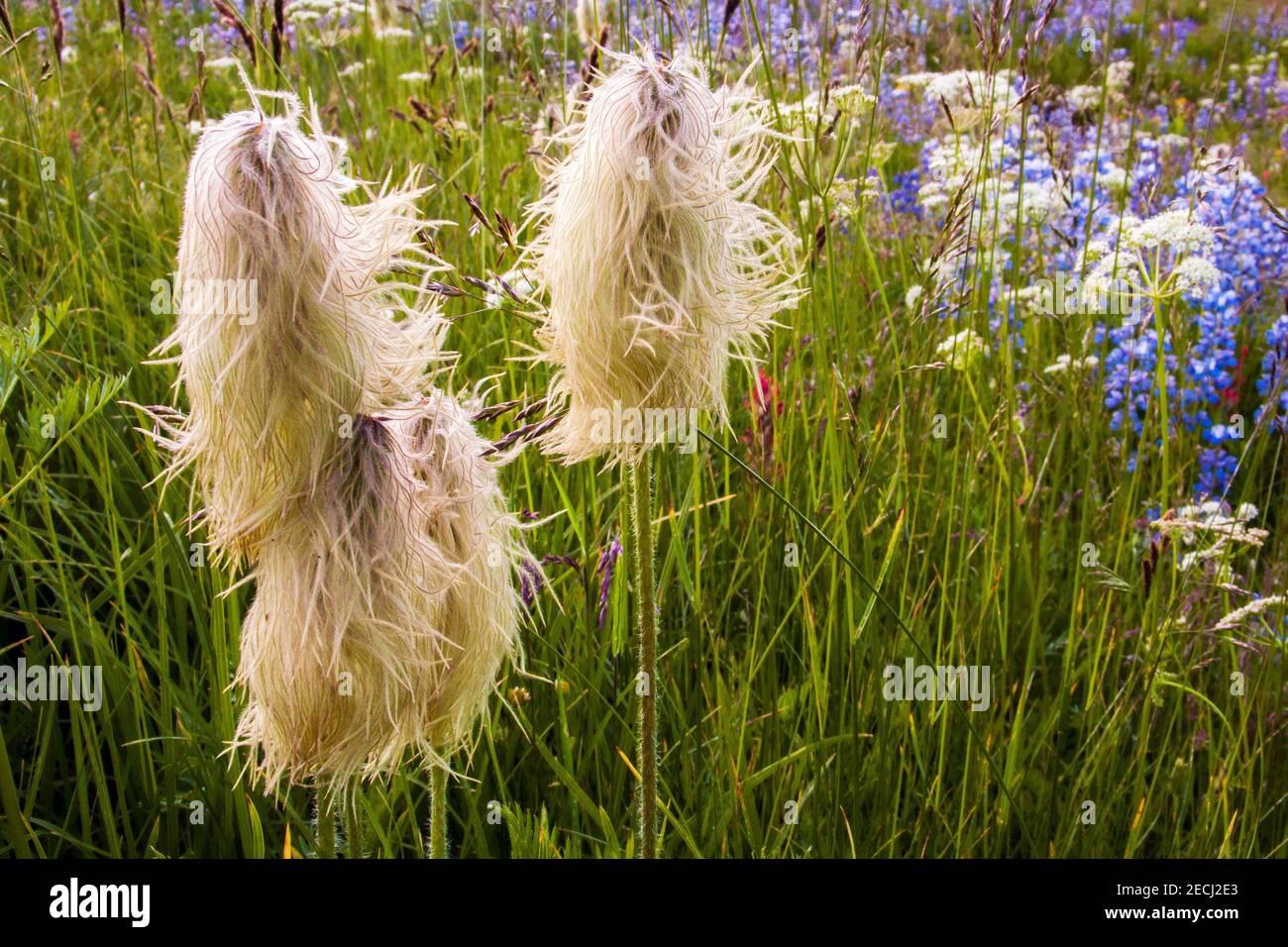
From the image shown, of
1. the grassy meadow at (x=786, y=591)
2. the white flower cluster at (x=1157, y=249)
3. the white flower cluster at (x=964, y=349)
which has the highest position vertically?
the white flower cluster at (x=1157, y=249)

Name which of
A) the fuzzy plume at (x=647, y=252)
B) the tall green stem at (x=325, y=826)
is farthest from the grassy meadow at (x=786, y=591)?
the fuzzy plume at (x=647, y=252)

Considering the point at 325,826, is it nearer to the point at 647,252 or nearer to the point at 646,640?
the point at 646,640

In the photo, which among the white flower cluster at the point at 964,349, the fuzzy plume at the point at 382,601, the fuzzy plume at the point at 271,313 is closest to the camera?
the fuzzy plume at the point at 271,313

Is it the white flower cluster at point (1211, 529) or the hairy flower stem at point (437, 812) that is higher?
the white flower cluster at point (1211, 529)

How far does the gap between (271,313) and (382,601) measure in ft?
1.13

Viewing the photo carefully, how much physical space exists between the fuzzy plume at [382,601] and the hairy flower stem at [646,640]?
0.17 meters

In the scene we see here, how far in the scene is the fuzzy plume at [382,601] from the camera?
129 centimetres

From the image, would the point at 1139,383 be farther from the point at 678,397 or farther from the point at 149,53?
the point at 149,53

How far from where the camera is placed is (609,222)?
137 centimetres

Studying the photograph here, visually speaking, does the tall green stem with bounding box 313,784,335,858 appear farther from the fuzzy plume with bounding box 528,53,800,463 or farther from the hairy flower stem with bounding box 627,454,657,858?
the fuzzy plume with bounding box 528,53,800,463

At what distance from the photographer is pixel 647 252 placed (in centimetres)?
138

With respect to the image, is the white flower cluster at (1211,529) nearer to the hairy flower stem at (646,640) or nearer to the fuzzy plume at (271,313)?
the hairy flower stem at (646,640)

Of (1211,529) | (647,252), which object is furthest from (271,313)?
(1211,529)

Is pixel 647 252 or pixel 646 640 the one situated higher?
pixel 647 252
